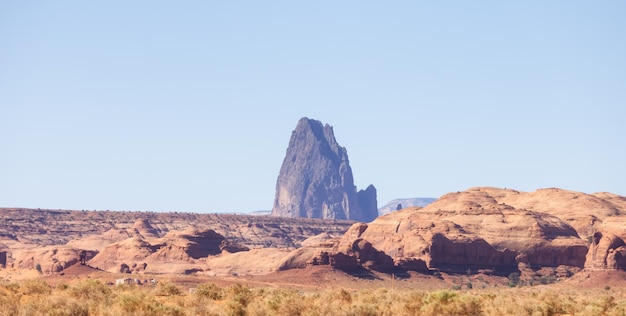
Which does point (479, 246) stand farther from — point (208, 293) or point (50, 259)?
point (208, 293)

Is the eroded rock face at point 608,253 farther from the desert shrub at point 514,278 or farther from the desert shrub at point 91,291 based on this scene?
the desert shrub at point 91,291

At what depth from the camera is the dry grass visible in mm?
37906

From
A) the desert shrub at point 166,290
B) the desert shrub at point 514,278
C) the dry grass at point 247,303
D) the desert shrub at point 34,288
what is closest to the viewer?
the dry grass at point 247,303

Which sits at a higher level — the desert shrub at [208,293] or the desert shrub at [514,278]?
the desert shrub at [514,278]

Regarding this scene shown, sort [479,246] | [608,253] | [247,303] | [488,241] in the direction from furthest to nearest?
[488,241]
[479,246]
[608,253]
[247,303]

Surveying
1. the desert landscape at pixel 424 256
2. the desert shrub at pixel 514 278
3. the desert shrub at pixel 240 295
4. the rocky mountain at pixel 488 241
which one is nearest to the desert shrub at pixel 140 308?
the desert shrub at pixel 240 295

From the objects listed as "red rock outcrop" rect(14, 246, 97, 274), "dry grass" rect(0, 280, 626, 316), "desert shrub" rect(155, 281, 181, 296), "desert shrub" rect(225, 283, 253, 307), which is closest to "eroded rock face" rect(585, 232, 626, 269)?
"red rock outcrop" rect(14, 246, 97, 274)

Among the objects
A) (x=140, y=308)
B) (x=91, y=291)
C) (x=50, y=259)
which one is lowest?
(x=140, y=308)

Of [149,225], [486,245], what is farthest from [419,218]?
[149,225]

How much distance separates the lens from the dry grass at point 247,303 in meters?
37.9

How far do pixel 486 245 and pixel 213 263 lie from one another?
33.2 m

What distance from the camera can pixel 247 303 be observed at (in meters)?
43.7

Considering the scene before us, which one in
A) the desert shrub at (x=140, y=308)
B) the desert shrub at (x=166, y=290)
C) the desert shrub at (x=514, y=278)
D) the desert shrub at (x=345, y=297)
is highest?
the desert shrub at (x=514, y=278)

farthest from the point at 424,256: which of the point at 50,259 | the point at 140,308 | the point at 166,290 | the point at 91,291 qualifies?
the point at 140,308
